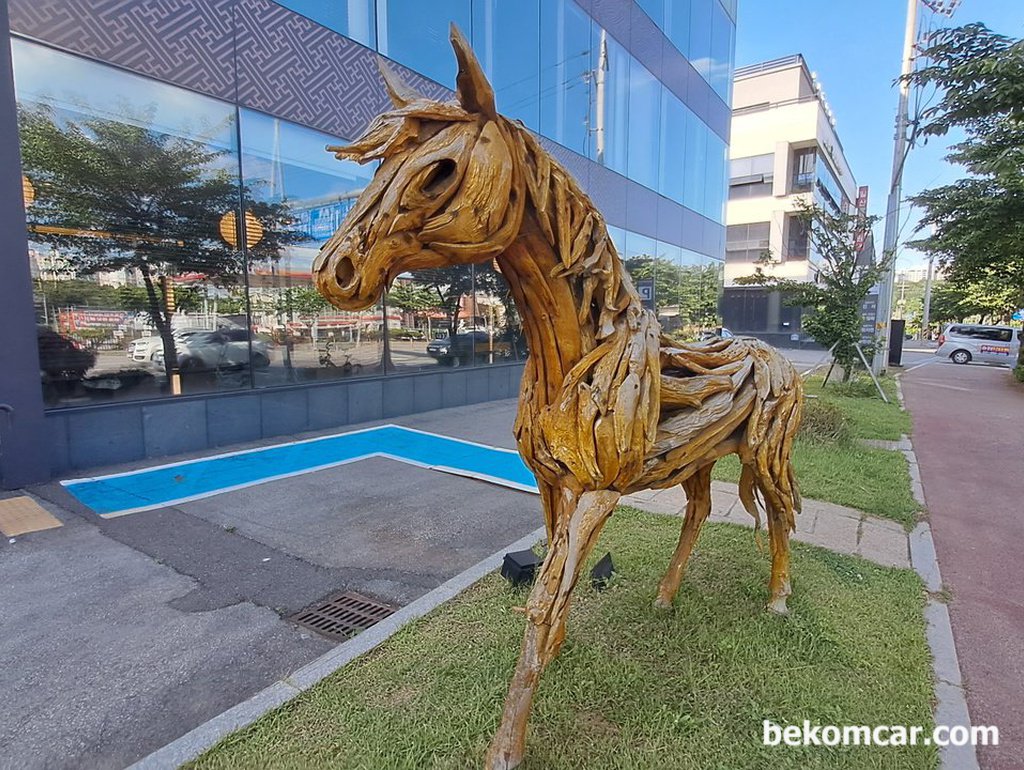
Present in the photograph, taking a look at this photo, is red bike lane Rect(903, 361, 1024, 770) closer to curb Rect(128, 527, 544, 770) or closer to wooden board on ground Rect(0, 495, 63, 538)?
curb Rect(128, 527, 544, 770)

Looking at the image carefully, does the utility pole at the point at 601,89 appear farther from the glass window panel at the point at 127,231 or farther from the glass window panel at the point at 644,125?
the glass window panel at the point at 127,231

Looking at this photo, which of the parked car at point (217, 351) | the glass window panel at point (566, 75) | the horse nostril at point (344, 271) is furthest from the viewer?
the glass window panel at point (566, 75)

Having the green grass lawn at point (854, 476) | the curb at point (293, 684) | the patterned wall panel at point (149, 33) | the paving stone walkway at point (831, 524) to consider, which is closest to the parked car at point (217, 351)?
the patterned wall panel at point (149, 33)

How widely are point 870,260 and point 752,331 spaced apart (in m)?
22.0

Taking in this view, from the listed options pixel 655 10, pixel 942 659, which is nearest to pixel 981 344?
pixel 655 10

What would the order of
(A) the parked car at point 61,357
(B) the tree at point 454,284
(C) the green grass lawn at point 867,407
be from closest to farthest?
(A) the parked car at point 61,357 < (C) the green grass lawn at point 867,407 < (B) the tree at point 454,284

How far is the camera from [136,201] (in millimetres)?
6316

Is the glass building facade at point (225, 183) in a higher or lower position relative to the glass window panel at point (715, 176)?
lower

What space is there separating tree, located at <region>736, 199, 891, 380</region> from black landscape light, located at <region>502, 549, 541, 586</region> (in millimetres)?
11547

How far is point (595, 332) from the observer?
184cm

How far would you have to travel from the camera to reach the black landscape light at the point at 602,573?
3334 millimetres

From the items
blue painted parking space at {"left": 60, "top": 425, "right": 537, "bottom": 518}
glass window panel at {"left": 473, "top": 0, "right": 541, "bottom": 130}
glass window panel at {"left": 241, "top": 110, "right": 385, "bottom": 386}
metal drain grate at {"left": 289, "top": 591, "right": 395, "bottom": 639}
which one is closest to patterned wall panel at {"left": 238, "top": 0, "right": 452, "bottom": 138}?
glass window panel at {"left": 241, "top": 110, "right": 385, "bottom": 386}

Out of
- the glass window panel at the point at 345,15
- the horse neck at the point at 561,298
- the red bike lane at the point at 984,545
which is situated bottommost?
the red bike lane at the point at 984,545

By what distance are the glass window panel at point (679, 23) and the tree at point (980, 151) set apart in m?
6.68
